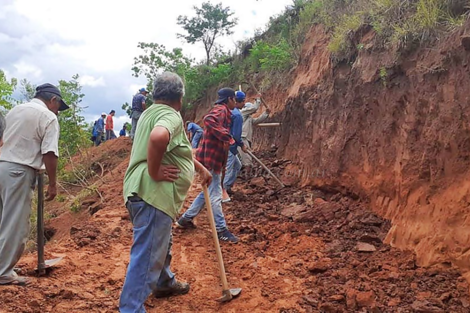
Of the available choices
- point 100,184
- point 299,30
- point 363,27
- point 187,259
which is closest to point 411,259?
point 187,259

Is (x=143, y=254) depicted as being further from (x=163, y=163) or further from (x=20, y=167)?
(x=20, y=167)

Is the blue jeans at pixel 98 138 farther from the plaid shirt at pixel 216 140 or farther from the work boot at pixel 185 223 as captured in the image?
the plaid shirt at pixel 216 140

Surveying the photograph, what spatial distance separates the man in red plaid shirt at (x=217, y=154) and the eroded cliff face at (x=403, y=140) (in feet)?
6.03

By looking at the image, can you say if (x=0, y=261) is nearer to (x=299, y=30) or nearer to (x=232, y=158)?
(x=232, y=158)

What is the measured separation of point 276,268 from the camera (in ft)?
15.7

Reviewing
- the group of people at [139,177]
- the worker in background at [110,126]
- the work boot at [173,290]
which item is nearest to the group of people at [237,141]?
the group of people at [139,177]

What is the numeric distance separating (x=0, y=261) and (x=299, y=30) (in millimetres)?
8669

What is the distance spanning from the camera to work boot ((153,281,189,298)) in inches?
156

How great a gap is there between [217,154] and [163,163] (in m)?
2.36

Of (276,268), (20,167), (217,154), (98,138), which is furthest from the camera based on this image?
(98,138)

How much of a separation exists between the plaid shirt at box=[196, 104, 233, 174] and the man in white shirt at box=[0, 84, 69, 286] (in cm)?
206

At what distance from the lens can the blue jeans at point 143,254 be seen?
10.5 ft

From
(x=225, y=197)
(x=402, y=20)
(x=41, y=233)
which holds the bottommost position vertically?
(x=225, y=197)

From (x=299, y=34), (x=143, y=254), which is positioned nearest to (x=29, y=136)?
(x=143, y=254)
